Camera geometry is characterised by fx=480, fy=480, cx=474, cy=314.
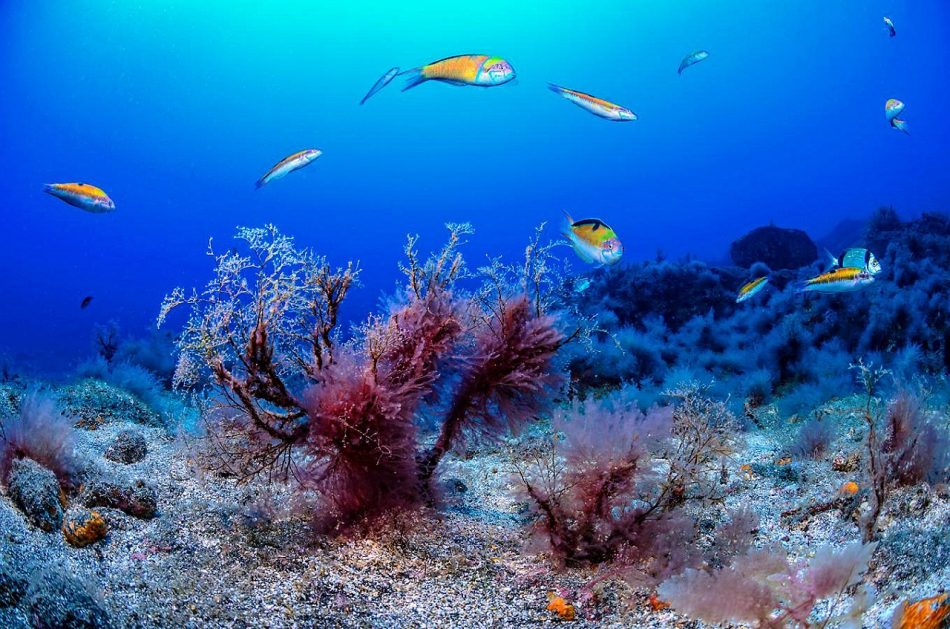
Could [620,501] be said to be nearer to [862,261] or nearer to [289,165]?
[862,261]

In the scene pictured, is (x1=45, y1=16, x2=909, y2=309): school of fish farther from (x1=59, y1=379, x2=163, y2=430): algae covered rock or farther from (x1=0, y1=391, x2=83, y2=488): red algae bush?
(x1=0, y1=391, x2=83, y2=488): red algae bush

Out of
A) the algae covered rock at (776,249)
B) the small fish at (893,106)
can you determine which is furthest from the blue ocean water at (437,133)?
the small fish at (893,106)

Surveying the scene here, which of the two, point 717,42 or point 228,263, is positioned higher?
point 717,42

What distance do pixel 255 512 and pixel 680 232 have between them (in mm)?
100311

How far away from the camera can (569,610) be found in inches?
101

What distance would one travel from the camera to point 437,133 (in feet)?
308

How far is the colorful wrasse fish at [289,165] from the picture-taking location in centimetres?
586

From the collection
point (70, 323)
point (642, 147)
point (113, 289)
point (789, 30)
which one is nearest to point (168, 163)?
point (113, 289)

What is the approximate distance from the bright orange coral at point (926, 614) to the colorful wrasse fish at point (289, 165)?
6.29 metres

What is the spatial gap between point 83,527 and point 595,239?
4.05 metres

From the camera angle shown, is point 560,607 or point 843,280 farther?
point 843,280

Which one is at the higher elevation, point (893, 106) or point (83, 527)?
point (893, 106)

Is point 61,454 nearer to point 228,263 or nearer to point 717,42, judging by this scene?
point 228,263

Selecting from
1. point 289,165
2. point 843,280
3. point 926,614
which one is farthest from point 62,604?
point 843,280
